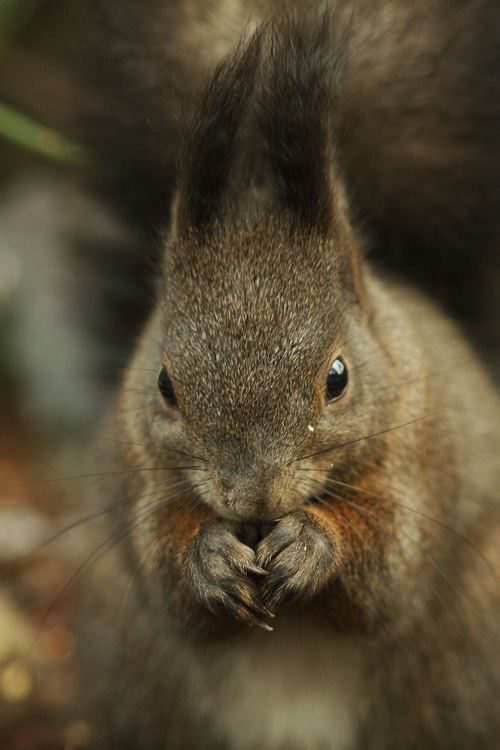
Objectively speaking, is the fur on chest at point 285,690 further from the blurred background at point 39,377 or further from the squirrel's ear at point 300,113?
the squirrel's ear at point 300,113

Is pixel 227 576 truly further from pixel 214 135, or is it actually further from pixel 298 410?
pixel 214 135

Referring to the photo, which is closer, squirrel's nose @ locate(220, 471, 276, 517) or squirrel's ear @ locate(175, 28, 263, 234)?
squirrel's nose @ locate(220, 471, 276, 517)

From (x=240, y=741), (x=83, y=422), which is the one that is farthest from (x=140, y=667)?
(x=83, y=422)

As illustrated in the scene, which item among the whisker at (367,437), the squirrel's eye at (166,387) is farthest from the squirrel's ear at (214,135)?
the whisker at (367,437)

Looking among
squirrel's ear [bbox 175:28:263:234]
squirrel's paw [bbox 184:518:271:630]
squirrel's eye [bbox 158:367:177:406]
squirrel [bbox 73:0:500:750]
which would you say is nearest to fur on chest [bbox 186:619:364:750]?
squirrel [bbox 73:0:500:750]

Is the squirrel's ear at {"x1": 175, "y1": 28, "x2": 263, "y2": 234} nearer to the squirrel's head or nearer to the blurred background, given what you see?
the squirrel's head

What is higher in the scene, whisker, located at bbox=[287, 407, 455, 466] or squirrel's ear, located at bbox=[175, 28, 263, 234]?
squirrel's ear, located at bbox=[175, 28, 263, 234]
